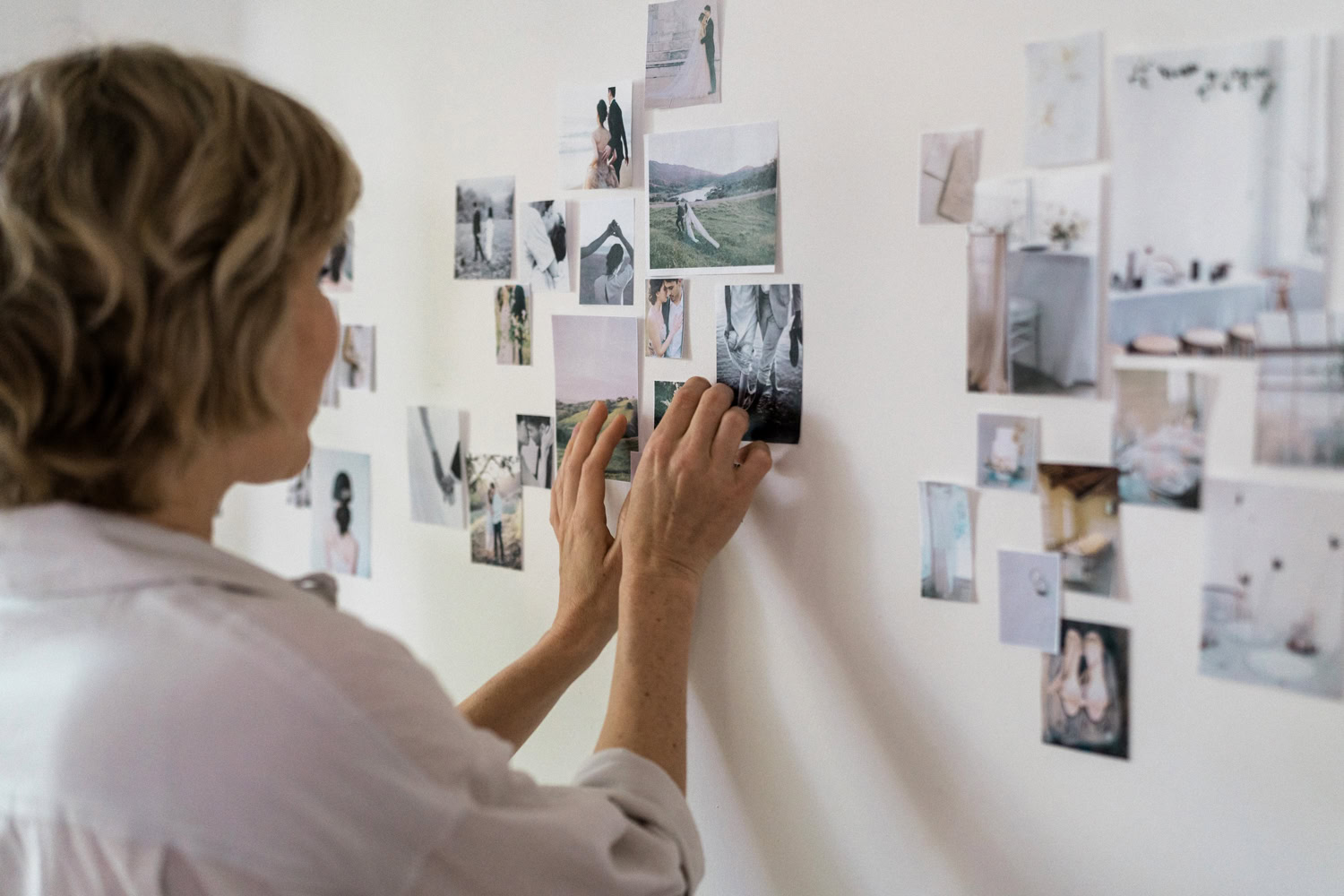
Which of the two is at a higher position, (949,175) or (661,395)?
(949,175)

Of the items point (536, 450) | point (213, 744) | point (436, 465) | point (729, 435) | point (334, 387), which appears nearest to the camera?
point (213, 744)

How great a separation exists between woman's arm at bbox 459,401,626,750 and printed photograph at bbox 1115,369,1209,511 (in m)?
0.50

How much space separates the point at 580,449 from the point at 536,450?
10cm

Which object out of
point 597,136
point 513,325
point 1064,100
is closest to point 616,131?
point 597,136

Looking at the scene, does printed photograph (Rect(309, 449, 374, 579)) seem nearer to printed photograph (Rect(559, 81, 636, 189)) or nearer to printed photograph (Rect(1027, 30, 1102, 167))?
printed photograph (Rect(559, 81, 636, 189))

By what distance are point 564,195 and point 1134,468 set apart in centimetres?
66

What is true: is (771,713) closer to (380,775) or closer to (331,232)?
(380,775)

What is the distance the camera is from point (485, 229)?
1.20 meters

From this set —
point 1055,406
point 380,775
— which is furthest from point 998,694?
point 380,775

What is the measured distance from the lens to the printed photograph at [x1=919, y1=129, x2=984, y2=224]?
0.86m

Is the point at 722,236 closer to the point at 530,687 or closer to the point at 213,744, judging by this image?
the point at 530,687

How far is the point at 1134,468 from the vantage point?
2.64ft

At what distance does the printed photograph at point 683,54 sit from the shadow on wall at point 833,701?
0.37 meters

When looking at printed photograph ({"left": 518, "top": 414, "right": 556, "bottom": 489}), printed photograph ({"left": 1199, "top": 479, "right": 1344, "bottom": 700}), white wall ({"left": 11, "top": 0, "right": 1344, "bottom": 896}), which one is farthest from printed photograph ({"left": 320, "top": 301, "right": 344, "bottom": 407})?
printed photograph ({"left": 1199, "top": 479, "right": 1344, "bottom": 700})
